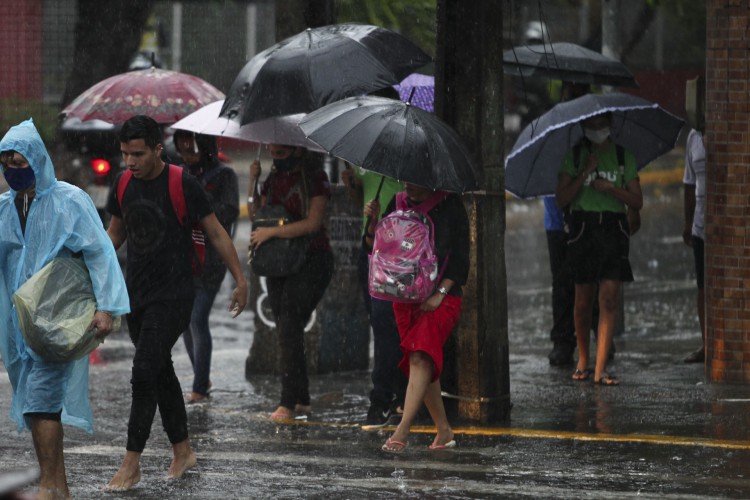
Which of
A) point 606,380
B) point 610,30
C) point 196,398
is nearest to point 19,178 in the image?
point 196,398

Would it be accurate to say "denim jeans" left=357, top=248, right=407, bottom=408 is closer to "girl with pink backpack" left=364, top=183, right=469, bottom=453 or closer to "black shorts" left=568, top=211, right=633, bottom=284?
"girl with pink backpack" left=364, top=183, right=469, bottom=453

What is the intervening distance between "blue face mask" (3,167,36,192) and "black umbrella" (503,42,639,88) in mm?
4836

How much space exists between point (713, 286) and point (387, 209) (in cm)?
255

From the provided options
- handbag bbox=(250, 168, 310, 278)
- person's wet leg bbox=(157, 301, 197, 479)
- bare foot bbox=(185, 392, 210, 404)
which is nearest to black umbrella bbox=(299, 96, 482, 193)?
handbag bbox=(250, 168, 310, 278)

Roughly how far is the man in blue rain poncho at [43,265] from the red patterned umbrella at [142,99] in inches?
131

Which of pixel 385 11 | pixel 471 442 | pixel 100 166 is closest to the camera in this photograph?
pixel 471 442

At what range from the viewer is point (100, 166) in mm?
17344

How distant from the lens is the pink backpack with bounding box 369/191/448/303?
26.1 ft

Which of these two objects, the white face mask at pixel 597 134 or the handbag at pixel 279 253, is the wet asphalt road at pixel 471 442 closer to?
the handbag at pixel 279 253

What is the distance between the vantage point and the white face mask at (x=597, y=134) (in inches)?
399

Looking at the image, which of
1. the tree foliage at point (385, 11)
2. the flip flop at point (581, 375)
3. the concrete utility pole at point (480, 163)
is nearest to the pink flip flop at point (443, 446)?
the concrete utility pole at point (480, 163)

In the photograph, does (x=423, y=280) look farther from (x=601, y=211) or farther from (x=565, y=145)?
(x=565, y=145)

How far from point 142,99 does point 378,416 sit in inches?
115

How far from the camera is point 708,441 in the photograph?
8.03m
